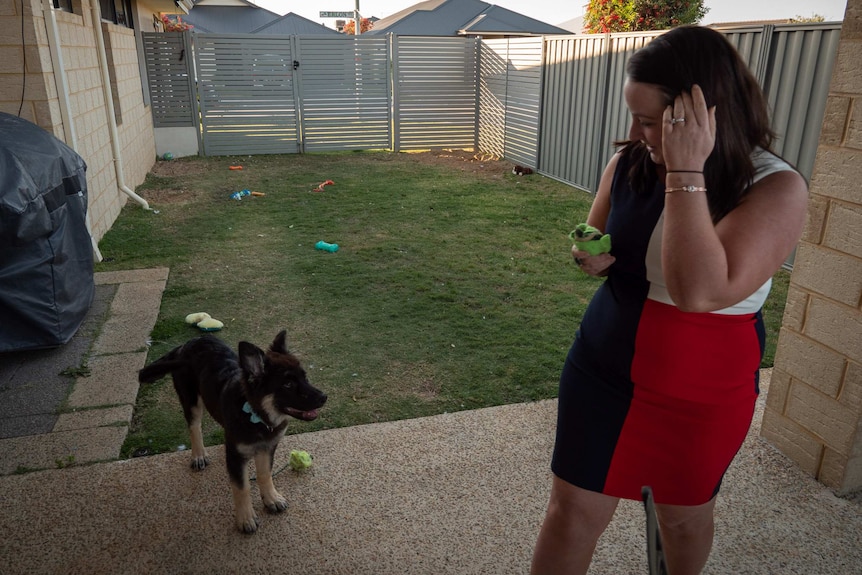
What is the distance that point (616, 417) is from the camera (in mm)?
1682

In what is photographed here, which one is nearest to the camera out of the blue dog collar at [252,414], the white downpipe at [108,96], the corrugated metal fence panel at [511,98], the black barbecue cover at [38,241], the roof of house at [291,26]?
the blue dog collar at [252,414]

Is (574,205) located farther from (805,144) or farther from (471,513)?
(471,513)

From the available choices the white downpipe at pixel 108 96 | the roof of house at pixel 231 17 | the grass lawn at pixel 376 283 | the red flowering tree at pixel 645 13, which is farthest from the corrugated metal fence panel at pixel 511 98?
the roof of house at pixel 231 17

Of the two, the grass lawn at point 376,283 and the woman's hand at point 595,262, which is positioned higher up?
the woman's hand at point 595,262

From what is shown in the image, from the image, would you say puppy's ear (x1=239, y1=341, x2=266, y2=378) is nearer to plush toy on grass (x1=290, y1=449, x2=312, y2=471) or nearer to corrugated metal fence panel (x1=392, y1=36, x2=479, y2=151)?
plush toy on grass (x1=290, y1=449, x2=312, y2=471)

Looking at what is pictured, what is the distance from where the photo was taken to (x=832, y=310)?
273 cm

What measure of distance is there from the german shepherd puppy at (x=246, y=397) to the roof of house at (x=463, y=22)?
23.4 m

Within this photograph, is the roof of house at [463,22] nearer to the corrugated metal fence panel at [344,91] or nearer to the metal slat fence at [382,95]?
the metal slat fence at [382,95]

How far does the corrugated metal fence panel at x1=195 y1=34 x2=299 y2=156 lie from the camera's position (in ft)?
42.4

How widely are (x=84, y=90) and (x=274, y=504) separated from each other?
615 centimetres

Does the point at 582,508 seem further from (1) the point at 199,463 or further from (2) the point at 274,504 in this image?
(1) the point at 199,463

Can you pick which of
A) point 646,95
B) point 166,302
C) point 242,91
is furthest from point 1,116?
point 242,91

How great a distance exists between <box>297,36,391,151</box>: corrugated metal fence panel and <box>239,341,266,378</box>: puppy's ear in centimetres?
1221

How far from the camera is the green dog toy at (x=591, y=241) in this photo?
65.4 inches
